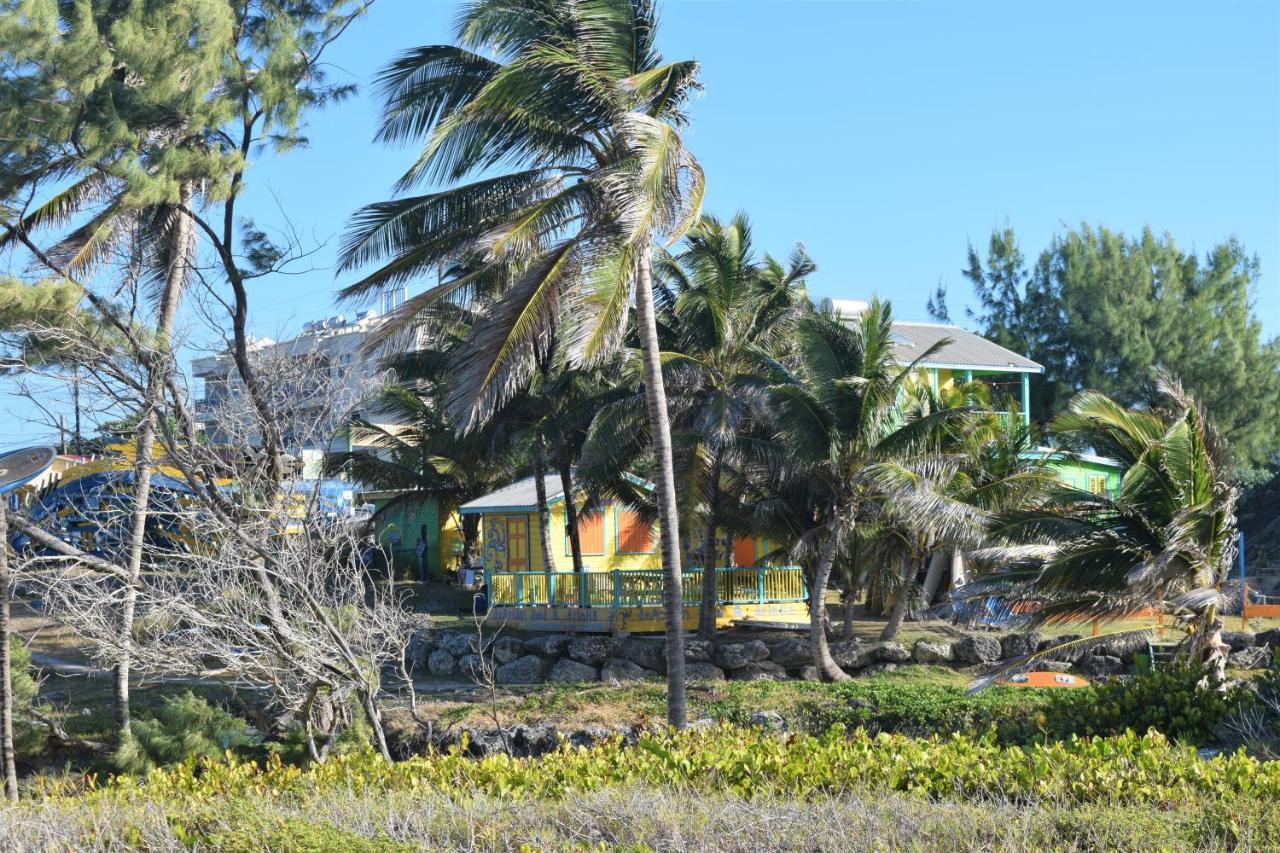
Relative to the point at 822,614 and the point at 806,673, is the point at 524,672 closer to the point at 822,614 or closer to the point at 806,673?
the point at 806,673

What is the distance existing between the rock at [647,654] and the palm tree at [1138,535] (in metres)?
10.3

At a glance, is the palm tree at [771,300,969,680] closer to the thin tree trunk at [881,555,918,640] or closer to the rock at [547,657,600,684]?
the thin tree trunk at [881,555,918,640]

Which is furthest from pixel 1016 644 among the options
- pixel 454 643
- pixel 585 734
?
pixel 454 643

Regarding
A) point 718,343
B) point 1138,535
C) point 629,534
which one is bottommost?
point 1138,535

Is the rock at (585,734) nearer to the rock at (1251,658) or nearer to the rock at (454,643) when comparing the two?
the rock at (454,643)

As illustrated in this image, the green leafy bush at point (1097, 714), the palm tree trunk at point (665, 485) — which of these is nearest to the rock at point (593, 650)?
the green leafy bush at point (1097, 714)

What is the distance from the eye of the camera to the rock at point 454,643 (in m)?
26.4

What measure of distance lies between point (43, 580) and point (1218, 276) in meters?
42.8

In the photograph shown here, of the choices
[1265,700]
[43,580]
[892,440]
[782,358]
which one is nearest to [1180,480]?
[1265,700]

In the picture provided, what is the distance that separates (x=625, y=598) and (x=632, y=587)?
0.31 m

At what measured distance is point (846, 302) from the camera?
37594 mm

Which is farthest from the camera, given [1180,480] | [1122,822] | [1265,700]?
[1180,480]

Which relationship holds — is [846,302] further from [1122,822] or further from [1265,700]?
[1122,822]

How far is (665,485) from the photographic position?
1550cm
